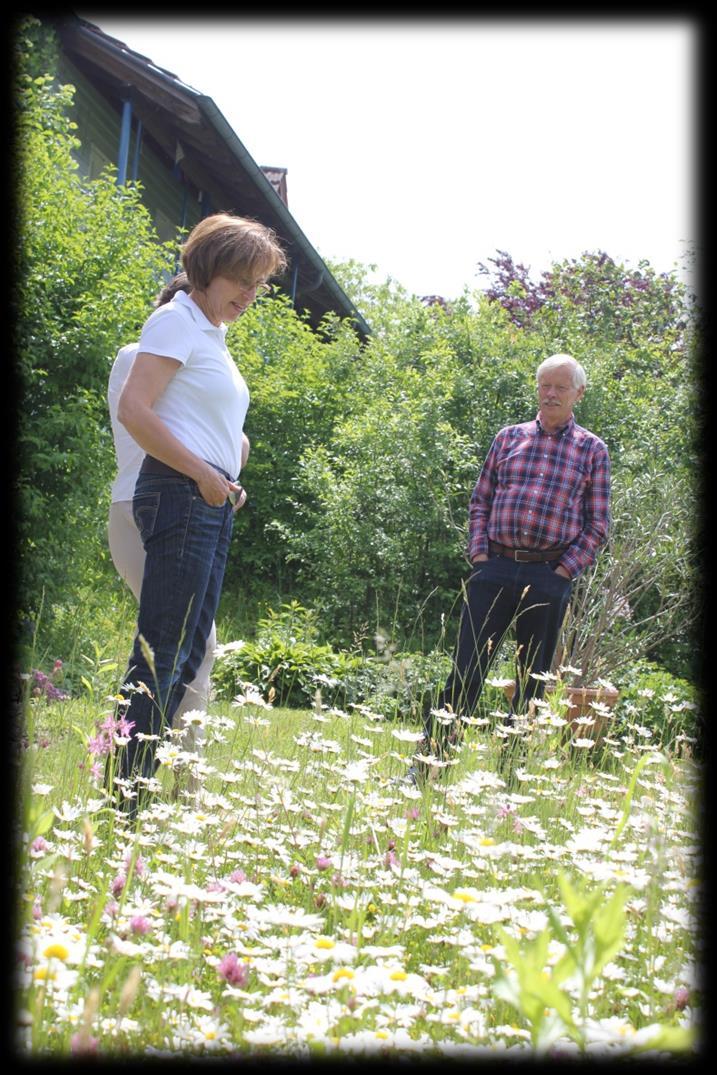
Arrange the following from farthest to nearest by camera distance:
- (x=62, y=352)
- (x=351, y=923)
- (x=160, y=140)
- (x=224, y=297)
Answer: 1. (x=160, y=140)
2. (x=62, y=352)
3. (x=224, y=297)
4. (x=351, y=923)

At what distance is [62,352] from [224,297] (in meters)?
4.76

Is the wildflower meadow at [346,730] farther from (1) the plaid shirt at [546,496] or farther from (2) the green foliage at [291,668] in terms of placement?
(1) the plaid shirt at [546,496]

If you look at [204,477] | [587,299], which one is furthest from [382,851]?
[587,299]

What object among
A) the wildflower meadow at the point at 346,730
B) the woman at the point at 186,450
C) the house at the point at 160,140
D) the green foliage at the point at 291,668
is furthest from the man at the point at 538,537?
the house at the point at 160,140

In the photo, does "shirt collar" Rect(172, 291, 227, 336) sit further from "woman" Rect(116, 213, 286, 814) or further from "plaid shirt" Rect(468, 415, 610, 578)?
"plaid shirt" Rect(468, 415, 610, 578)

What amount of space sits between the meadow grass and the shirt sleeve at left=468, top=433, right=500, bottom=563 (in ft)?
5.39

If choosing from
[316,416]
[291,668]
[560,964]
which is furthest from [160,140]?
[560,964]

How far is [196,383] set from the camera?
3.32 m

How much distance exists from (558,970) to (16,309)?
667cm

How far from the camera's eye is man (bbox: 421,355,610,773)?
470 centimetres

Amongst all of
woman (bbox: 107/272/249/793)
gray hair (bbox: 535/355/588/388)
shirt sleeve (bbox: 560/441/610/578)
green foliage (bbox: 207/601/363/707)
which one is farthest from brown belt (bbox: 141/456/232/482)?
green foliage (bbox: 207/601/363/707)

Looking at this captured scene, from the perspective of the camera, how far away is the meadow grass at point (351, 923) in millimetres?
1563

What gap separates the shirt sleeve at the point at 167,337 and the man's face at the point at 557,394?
202cm

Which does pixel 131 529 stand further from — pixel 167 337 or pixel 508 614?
pixel 508 614
